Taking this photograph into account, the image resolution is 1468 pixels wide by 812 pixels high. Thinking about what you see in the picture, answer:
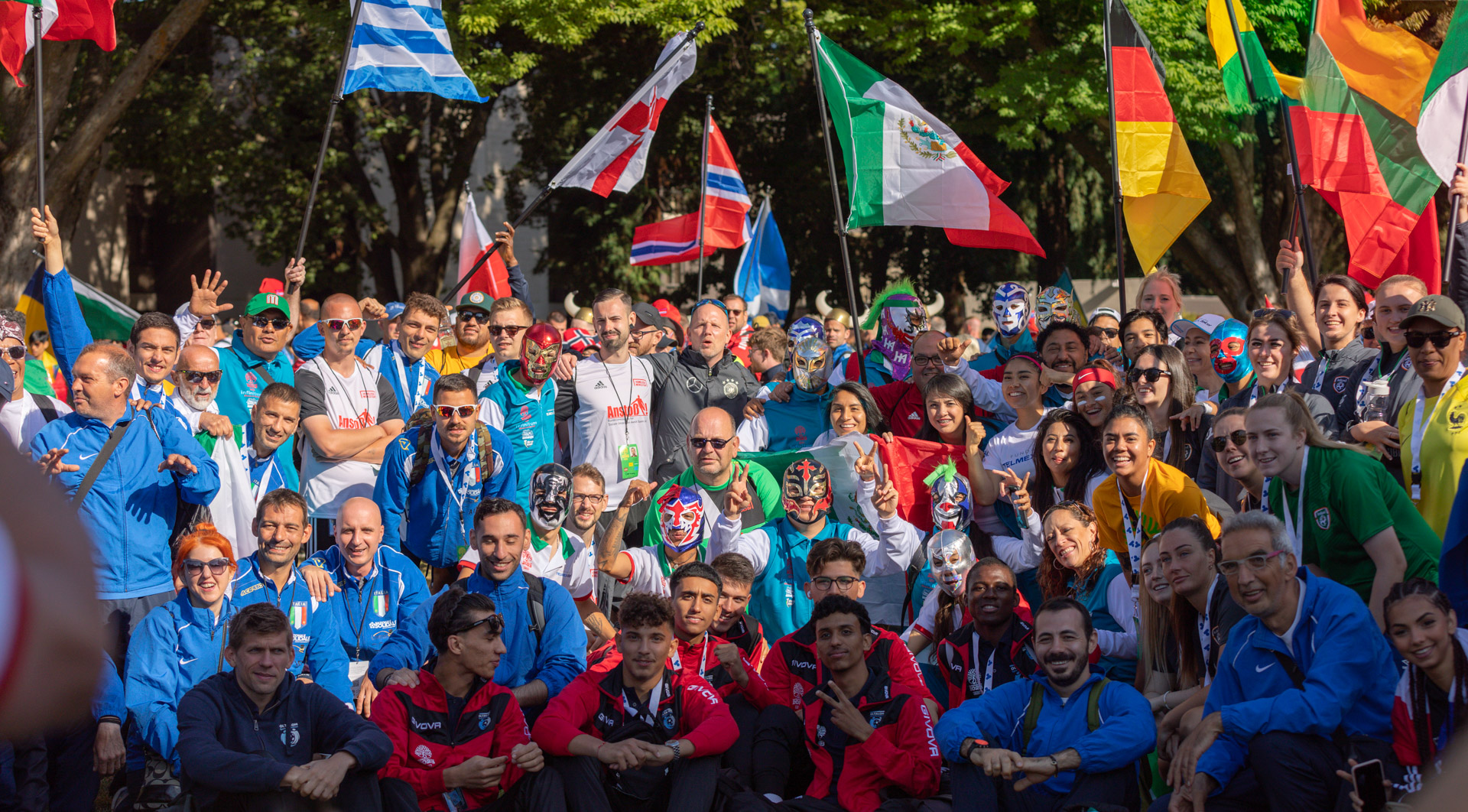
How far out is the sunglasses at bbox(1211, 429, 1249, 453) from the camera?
18.2 ft

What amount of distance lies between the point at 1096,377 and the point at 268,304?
15.8 ft

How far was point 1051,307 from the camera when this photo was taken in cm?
947

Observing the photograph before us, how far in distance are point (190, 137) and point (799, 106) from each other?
11.1 metres

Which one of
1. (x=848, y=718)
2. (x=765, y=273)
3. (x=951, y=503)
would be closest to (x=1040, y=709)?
(x=848, y=718)

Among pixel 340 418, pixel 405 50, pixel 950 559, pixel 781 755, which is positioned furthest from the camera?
pixel 405 50

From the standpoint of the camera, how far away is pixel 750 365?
9.56 meters

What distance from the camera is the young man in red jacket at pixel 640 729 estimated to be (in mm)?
5465

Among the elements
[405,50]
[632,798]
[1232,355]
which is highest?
[405,50]

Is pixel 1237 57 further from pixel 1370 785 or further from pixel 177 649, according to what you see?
pixel 177 649

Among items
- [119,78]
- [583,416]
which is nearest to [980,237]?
[583,416]

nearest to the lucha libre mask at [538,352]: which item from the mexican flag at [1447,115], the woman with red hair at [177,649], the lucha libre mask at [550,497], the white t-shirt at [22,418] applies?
the lucha libre mask at [550,497]

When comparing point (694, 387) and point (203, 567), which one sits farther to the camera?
point (694, 387)

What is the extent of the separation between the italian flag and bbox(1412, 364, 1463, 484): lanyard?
11.2 feet

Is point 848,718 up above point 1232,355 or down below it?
below
